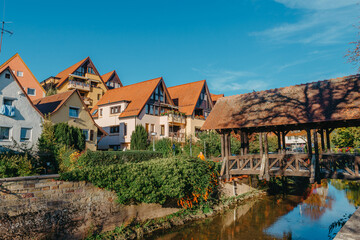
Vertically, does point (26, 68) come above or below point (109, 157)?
above

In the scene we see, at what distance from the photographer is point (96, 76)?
44.2m

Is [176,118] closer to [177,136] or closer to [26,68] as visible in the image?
[177,136]

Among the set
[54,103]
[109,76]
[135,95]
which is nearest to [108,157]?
[54,103]

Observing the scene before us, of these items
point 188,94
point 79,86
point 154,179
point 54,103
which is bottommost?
point 154,179

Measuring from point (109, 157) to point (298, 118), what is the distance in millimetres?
12435

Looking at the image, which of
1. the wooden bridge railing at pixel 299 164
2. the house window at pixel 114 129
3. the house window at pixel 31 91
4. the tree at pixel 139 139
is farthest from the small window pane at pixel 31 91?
the wooden bridge railing at pixel 299 164

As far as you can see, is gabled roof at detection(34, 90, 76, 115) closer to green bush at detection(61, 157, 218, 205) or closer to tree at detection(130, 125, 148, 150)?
tree at detection(130, 125, 148, 150)

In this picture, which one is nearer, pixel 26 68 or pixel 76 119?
pixel 76 119

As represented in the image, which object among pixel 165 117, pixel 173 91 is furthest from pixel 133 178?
pixel 173 91

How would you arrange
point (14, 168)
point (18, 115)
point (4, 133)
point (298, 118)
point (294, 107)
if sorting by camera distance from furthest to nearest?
point (18, 115) → point (4, 133) → point (294, 107) → point (298, 118) → point (14, 168)

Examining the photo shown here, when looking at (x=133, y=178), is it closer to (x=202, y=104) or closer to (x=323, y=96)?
(x=323, y=96)

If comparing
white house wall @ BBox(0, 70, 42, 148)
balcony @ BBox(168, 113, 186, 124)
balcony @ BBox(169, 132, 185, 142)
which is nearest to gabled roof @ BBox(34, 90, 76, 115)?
white house wall @ BBox(0, 70, 42, 148)

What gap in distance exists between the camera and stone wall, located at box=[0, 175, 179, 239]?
32.7 ft

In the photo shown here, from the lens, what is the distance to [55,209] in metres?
11.2
